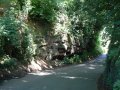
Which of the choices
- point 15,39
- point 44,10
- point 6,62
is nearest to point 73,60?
point 44,10

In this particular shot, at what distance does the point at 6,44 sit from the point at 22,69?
1916 millimetres

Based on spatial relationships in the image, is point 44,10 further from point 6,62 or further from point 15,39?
point 6,62

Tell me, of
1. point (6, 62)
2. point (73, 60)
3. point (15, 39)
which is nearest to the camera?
point (6, 62)

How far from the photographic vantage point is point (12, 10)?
1944cm

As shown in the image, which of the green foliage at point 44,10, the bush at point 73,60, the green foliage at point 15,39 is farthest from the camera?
the bush at point 73,60

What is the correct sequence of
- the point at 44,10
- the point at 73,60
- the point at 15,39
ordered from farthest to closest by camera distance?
1. the point at 73,60
2. the point at 44,10
3. the point at 15,39

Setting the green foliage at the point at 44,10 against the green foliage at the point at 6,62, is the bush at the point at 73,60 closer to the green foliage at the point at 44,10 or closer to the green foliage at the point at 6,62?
the green foliage at the point at 44,10

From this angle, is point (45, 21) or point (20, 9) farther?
point (45, 21)

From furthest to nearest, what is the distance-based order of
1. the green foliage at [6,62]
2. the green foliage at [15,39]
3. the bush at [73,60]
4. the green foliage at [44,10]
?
the bush at [73,60] → the green foliage at [44,10] → the green foliage at [15,39] → the green foliage at [6,62]

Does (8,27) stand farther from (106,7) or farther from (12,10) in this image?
(106,7)

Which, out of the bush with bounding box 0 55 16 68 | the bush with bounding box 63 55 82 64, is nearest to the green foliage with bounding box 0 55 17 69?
the bush with bounding box 0 55 16 68

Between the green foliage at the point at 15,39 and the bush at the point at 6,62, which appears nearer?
the bush at the point at 6,62

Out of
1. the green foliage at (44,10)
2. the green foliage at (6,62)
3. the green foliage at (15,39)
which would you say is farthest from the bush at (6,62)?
the green foliage at (44,10)

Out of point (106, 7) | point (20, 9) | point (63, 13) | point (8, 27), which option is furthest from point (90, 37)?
point (106, 7)
